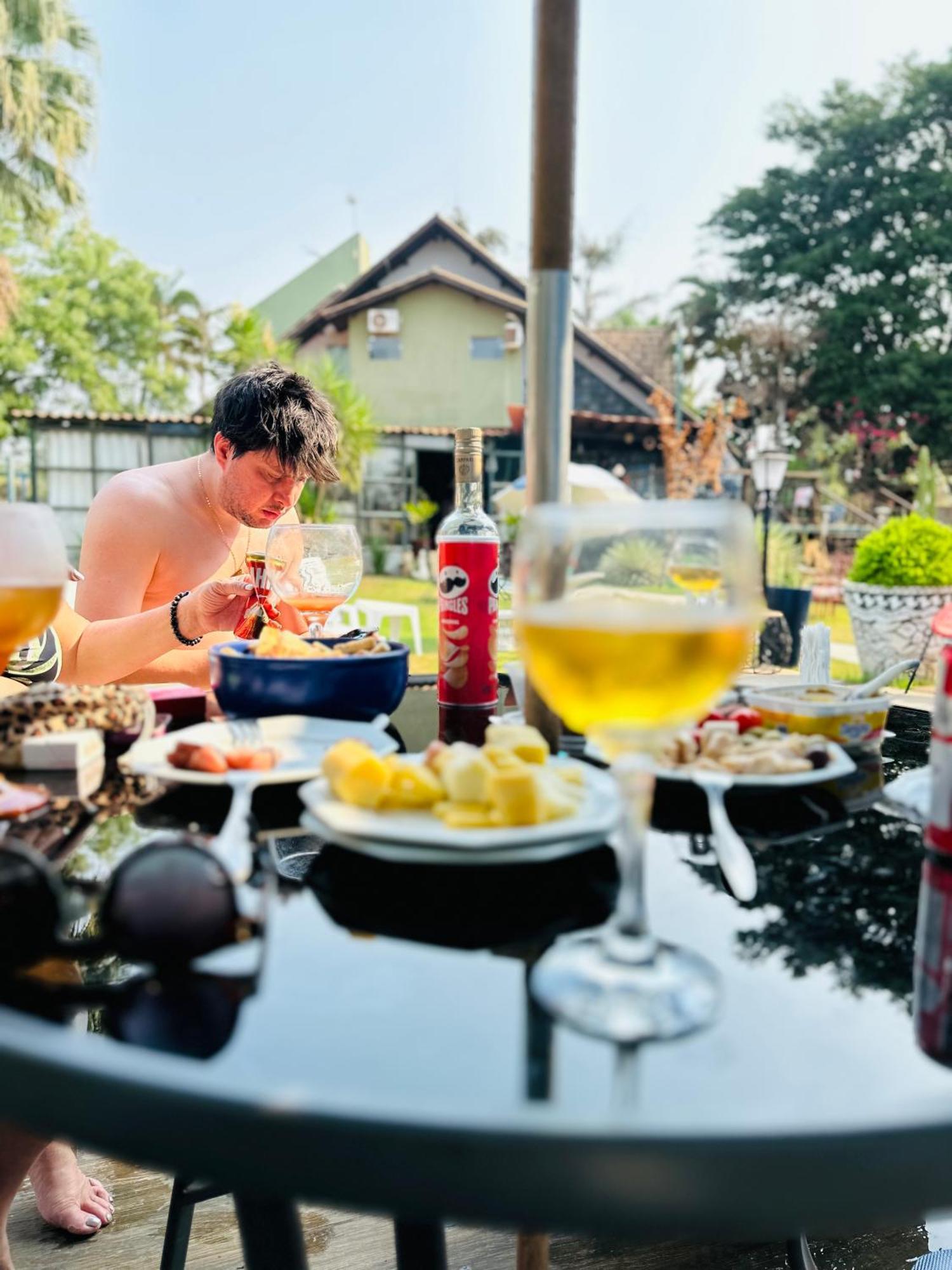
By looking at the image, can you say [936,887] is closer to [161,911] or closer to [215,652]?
[161,911]

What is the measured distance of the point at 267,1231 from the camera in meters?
0.87

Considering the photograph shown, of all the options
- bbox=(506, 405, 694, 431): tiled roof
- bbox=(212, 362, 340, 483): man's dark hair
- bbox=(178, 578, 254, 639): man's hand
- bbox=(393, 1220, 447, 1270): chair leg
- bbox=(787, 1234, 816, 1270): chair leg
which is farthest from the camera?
bbox=(506, 405, 694, 431): tiled roof

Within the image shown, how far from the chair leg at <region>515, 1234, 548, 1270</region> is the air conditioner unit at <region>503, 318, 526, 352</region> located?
64.7ft

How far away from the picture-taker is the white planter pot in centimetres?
761

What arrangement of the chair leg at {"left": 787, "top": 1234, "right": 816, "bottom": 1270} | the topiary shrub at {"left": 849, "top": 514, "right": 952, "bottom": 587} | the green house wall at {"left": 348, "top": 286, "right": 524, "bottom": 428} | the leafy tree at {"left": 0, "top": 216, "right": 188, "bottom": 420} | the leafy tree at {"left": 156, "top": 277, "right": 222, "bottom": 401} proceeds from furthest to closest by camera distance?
1. the leafy tree at {"left": 0, "top": 216, "right": 188, "bottom": 420}
2. the leafy tree at {"left": 156, "top": 277, "right": 222, "bottom": 401}
3. the green house wall at {"left": 348, "top": 286, "right": 524, "bottom": 428}
4. the topiary shrub at {"left": 849, "top": 514, "right": 952, "bottom": 587}
5. the chair leg at {"left": 787, "top": 1234, "right": 816, "bottom": 1270}

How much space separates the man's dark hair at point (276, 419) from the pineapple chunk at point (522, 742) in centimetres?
179

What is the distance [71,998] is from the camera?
547 mm

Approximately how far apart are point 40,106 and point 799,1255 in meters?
23.8

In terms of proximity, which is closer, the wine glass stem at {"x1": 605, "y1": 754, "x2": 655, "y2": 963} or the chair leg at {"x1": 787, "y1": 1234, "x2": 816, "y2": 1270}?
the wine glass stem at {"x1": 605, "y1": 754, "x2": 655, "y2": 963}

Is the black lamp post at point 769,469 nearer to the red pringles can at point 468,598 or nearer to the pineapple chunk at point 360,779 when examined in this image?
the red pringles can at point 468,598

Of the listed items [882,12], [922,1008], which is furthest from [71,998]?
[882,12]

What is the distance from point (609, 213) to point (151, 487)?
34.6 meters

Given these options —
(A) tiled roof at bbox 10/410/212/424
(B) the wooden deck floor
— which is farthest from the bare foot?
(A) tiled roof at bbox 10/410/212/424

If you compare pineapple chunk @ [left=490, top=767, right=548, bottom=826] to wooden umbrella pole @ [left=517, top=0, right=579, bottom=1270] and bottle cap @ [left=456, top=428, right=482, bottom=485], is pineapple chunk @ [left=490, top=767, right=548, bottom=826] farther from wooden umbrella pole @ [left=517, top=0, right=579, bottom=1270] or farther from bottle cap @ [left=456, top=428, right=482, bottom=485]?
bottle cap @ [left=456, top=428, right=482, bottom=485]
